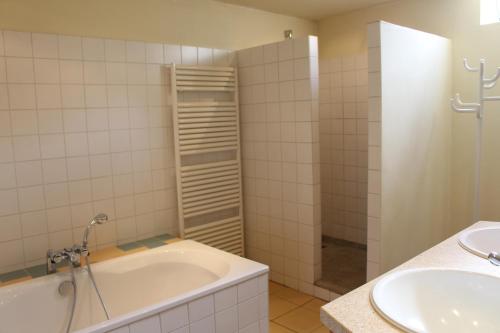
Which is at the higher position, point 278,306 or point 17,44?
point 17,44

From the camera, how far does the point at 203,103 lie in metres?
3.40

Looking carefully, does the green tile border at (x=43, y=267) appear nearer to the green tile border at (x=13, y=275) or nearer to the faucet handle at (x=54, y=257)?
the green tile border at (x=13, y=275)

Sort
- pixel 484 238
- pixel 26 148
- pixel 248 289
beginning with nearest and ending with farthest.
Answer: pixel 484 238 → pixel 248 289 → pixel 26 148

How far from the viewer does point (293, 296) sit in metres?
3.40

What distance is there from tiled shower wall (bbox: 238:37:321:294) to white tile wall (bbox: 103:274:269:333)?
984mm

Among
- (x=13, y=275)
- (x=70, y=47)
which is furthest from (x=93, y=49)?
(x=13, y=275)

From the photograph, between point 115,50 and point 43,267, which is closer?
point 43,267

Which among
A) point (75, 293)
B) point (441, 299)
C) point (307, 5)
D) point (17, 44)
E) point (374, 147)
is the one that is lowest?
point (75, 293)

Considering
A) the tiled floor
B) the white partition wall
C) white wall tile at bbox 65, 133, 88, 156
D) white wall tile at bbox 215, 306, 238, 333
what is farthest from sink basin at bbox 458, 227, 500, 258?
white wall tile at bbox 65, 133, 88, 156

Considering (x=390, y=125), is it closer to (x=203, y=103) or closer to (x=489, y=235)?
(x=489, y=235)

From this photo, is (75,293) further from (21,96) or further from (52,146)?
(21,96)

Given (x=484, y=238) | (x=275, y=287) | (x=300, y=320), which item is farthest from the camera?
(x=275, y=287)

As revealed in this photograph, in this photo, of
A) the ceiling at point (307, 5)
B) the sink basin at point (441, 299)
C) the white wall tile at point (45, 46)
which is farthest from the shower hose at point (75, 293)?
the ceiling at point (307, 5)

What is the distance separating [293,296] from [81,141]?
6.51ft
